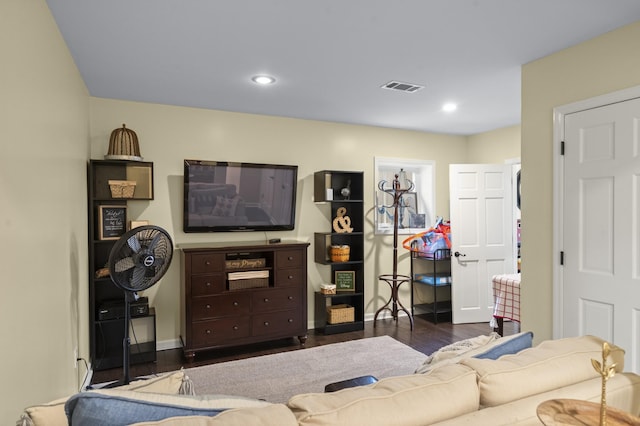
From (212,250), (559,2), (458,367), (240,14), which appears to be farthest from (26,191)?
(559,2)

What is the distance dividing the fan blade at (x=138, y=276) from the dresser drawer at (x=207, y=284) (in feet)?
3.83

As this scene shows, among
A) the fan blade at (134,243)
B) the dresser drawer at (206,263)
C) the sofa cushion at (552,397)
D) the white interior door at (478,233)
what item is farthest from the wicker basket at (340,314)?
the sofa cushion at (552,397)

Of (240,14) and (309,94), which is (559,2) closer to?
(240,14)

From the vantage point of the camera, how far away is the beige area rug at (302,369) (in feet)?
10.4

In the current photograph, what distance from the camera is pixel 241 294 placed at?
157 inches

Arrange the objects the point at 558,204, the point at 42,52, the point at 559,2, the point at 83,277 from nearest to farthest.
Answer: the point at 42,52 → the point at 559,2 → the point at 558,204 → the point at 83,277

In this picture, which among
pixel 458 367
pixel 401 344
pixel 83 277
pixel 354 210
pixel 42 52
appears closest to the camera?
pixel 458 367

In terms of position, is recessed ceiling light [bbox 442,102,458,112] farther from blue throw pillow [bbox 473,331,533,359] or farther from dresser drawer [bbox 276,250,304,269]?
blue throw pillow [bbox 473,331,533,359]

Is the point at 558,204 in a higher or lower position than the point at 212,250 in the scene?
higher

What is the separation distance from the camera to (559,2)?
2.15m

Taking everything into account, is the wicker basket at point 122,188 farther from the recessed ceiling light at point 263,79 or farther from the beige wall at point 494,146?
the beige wall at point 494,146

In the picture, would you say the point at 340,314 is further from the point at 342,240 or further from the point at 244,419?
the point at 244,419

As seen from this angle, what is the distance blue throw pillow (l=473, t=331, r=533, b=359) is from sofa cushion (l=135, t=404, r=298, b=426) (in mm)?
804

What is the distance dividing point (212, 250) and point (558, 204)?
299 centimetres
